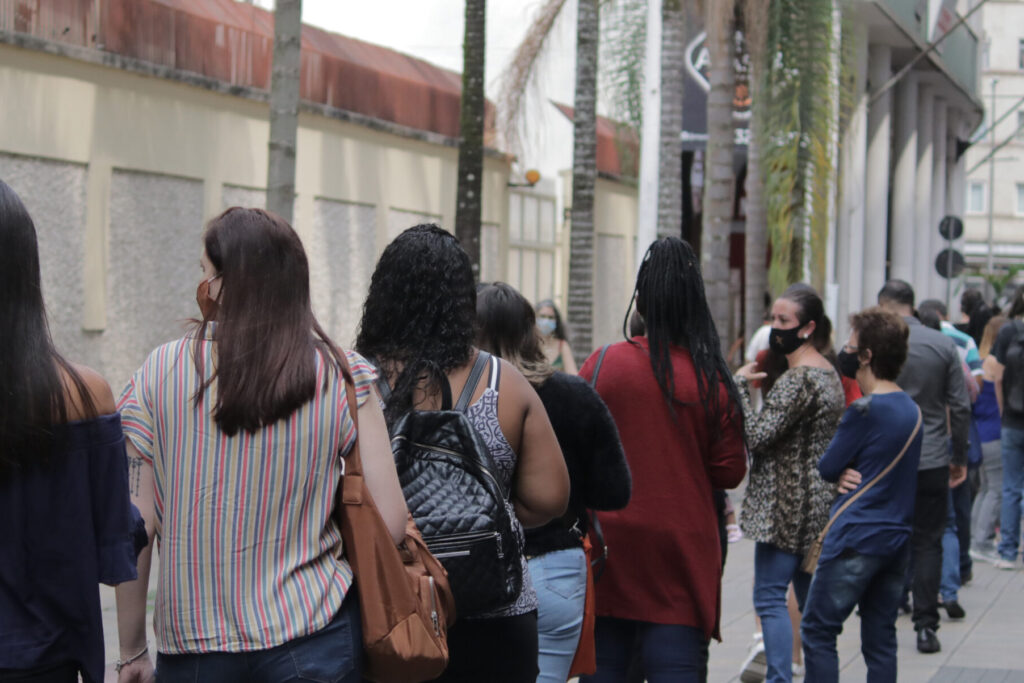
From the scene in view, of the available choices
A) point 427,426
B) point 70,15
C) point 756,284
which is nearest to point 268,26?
point 70,15

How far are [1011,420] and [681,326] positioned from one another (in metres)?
6.68

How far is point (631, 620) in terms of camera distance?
478 cm

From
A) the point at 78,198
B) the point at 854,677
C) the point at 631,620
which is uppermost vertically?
the point at 78,198

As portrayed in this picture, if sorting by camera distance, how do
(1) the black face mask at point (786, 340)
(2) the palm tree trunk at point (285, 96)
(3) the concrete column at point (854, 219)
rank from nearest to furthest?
(1) the black face mask at point (786, 340) < (2) the palm tree trunk at point (285, 96) < (3) the concrete column at point (854, 219)

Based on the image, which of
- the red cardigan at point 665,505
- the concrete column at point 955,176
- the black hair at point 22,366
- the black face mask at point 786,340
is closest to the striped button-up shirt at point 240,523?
the black hair at point 22,366

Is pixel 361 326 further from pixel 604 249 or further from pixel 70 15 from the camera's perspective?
pixel 604 249

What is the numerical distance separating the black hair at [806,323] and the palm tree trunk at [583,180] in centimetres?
889

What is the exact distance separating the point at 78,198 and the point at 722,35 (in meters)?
6.75

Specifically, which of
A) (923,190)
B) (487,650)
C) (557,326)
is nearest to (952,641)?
(557,326)

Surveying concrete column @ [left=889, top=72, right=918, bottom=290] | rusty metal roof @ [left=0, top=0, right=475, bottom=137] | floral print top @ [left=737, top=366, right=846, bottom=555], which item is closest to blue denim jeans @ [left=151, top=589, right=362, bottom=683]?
floral print top @ [left=737, top=366, right=846, bottom=555]

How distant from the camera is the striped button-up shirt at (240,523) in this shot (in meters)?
2.84

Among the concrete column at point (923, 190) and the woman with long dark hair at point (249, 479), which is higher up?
the concrete column at point (923, 190)

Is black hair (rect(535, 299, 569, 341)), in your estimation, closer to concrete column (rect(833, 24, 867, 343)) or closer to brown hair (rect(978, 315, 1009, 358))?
brown hair (rect(978, 315, 1009, 358))

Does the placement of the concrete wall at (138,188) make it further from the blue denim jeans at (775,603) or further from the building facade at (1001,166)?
the building facade at (1001,166)
